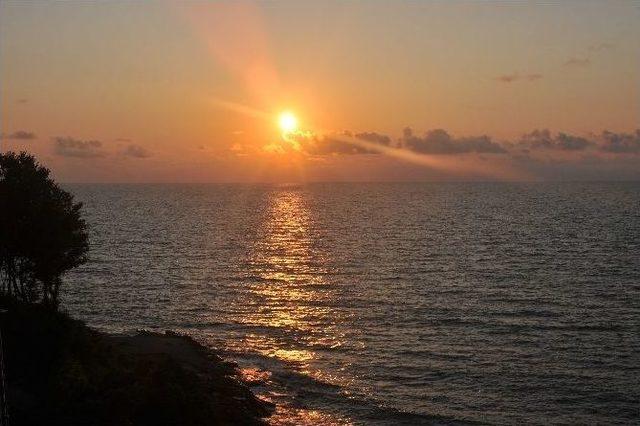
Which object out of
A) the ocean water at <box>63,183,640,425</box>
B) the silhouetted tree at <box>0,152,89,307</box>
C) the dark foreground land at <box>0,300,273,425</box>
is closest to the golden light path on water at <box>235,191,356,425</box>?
the ocean water at <box>63,183,640,425</box>

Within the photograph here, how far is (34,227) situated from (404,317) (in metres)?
34.8

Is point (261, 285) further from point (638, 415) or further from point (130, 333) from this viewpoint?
point (638, 415)

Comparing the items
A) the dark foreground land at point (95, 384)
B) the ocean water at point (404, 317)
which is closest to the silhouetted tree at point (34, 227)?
the dark foreground land at point (95, 384)

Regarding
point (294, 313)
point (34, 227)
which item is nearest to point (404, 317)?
point (294, 313)

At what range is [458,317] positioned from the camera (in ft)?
204

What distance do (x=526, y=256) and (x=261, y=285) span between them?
46.3 metres

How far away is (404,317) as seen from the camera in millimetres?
62375

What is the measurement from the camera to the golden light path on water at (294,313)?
4644cm

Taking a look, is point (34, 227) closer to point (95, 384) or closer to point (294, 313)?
point (95, 384)

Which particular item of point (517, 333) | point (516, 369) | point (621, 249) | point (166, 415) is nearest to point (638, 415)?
point (516, 369)

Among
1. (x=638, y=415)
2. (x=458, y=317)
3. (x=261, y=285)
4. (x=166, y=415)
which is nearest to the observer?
(x=166, y=415)

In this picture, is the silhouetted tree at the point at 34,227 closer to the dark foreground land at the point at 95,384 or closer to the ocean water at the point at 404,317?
the dark foreground land at the point at 95,384

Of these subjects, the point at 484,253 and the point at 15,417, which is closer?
the point at 15,417

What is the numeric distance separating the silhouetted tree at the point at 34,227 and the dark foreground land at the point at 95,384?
674 centimetres
